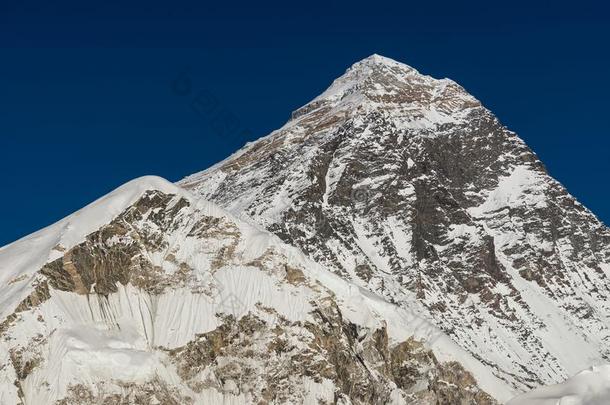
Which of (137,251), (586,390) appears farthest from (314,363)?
(586,390)

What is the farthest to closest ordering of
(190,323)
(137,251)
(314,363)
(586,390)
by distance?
(137,251), (190,323), (314,363), (586,390)

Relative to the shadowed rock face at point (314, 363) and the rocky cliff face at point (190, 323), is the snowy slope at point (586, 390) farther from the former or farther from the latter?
the rocky cliff face at point (190, 323)

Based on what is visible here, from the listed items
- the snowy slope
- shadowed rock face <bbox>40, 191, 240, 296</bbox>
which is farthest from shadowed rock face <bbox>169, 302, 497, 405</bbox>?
the snowy slope

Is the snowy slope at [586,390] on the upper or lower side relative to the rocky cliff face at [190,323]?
lower

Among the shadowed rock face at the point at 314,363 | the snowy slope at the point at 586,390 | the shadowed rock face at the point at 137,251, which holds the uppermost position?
the shadowed rock face at the point at 137,251

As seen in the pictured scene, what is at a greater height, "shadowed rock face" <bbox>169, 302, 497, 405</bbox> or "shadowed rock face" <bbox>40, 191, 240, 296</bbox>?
"shadowed rock face" <bbox>40, 191, 240, 296</bbox>

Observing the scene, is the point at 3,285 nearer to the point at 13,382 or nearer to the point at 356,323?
the point at 13,382

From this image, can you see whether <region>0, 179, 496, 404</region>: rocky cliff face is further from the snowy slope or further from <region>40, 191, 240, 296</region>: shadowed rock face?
the snowy slope

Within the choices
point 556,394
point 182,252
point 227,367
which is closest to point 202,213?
point 182,252

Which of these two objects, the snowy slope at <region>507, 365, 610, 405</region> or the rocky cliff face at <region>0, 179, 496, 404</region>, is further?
the rocky cliff face at <region>0, 179, 496, 404</region>

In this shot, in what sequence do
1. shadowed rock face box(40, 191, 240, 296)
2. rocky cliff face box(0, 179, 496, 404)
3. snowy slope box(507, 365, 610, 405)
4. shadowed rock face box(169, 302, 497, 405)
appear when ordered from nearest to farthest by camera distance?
snowy slope box(507, 365, 610, 405) < rocky cliff face box(0, 179, 496, 404) < shadowed rock face box(169, 302, 497, 405) < shadowed rock face box(40, 191, 240, 296)

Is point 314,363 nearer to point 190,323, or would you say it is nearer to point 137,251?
point 190,323

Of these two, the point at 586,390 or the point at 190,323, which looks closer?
the point at 586,390

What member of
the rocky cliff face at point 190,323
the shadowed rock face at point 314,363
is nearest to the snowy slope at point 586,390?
the shadowed rock face at point 314,363
